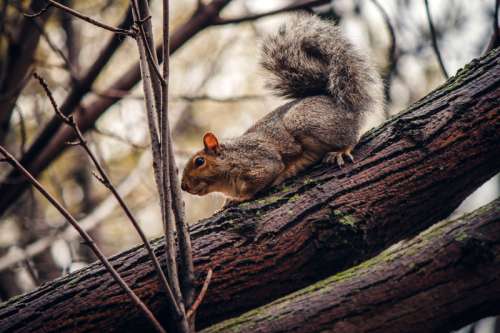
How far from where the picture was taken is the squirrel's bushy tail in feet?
9.82

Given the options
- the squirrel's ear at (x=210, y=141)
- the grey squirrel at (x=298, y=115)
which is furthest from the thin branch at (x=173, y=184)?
the squirrel's ear at (x=210, y=141)

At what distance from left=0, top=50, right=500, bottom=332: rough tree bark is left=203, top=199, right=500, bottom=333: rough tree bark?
0.24 metres

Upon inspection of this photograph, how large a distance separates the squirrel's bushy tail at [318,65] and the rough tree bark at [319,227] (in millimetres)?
702

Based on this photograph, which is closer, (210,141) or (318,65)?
(318,65)

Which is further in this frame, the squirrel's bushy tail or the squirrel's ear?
the squirrel's ear

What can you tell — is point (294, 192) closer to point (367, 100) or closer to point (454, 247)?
point (454, 247)

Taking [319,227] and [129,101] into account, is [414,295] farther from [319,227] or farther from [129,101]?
[129,101]

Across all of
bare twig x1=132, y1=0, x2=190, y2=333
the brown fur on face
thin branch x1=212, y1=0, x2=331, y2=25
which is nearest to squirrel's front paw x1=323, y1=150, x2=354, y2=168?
the brown fur on face

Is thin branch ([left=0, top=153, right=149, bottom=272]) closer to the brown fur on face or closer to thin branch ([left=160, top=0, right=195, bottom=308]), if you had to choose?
the brown fur on face

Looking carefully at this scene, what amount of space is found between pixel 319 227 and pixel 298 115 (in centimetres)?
105

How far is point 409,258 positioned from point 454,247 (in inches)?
6.5

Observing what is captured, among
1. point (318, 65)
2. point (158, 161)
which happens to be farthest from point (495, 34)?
point (158, 161)

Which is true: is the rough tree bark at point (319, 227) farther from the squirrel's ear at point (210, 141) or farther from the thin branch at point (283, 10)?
the thin branch at point (283, 10)

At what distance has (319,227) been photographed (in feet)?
7.12
